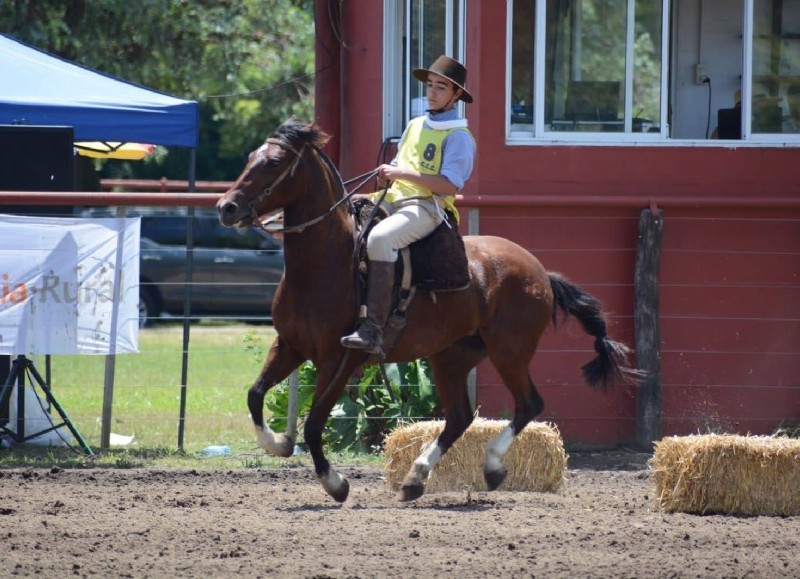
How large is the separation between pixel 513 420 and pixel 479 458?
367 millimetres

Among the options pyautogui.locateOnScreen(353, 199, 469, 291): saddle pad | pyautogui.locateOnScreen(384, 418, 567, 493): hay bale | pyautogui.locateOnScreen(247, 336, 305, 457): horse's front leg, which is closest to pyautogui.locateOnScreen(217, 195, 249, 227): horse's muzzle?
pyautogui.locateOnScreen(247, 336, 305, 457): horse's front leg

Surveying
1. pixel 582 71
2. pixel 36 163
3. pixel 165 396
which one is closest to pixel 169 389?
pixel 165 396

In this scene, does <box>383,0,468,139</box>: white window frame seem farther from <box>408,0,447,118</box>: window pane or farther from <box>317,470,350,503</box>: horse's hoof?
<box>317,470,350,503</box>: horse's hoof

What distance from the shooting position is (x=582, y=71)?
1158 cm

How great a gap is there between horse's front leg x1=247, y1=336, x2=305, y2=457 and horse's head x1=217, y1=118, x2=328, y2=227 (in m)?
0.86

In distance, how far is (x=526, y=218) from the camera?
11.2 metres

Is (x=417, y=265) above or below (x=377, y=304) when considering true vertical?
above

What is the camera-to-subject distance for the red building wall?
1116 centimetres

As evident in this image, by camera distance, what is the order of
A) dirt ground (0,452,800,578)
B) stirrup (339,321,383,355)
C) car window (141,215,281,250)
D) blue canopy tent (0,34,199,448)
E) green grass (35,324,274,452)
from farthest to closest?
car window (141,215,281,250) < green grass (35,324,274,452) < blue canopy tent (0,34,199,448) < stirrup (339,321,383,355) < dirt ground (0,452,800,578)

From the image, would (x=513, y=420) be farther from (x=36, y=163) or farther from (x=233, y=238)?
(x=233, y=238)

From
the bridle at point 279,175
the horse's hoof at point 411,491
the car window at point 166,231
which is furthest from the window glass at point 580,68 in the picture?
the car window at point 166,231

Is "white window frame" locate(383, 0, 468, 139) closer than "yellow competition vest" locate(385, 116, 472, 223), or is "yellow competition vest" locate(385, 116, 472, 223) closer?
"yellow competition vest" locate(385, 116, 472, 223)

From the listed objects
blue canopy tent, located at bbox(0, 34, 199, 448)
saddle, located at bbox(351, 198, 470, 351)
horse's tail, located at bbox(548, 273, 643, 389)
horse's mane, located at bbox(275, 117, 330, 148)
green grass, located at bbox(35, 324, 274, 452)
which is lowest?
green grass, located at bbox(35, 324, 274, 452)

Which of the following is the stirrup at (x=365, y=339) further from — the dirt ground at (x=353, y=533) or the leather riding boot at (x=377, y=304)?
the dirt ground at (x=353, y=533)
